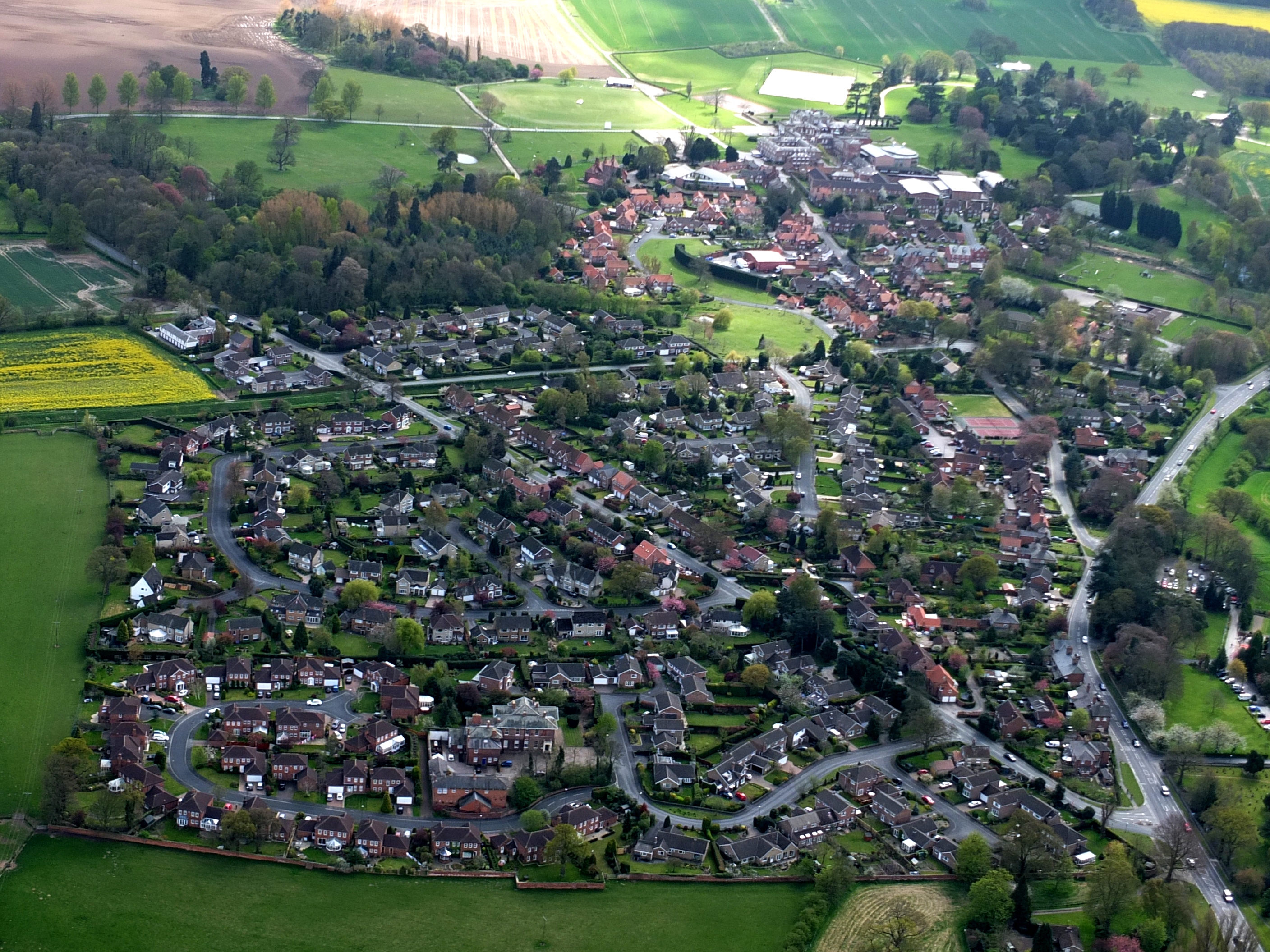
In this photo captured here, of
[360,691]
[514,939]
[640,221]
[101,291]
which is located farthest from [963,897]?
[640,221]

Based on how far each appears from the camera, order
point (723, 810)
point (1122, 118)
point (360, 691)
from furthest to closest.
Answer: point (1122, 118), point (360, 691), point (723, 810)

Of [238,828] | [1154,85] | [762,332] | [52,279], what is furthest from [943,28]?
[238,828]

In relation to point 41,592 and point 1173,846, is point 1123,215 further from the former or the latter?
point 41,592

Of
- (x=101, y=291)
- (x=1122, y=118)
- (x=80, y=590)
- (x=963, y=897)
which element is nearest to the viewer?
(x=963, y=897)

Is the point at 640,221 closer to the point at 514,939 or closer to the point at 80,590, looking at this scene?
the point at 80,590

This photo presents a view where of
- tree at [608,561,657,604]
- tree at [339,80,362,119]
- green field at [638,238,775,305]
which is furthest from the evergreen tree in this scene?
tree at [608,561,657,604]

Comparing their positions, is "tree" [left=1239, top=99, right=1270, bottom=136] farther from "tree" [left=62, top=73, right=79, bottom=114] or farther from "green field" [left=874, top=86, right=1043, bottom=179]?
"tree" [left=62, top=73, right=79, bottom=114]
